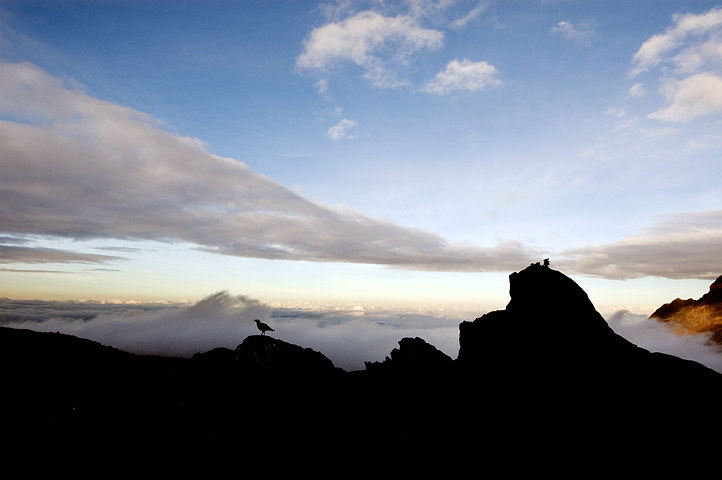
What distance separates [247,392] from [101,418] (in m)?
16.2

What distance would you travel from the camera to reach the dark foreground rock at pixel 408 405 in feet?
118

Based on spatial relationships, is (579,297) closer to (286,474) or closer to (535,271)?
(535,271)

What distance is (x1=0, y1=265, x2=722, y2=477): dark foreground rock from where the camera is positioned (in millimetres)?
36062

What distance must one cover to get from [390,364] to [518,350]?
22.9 metres

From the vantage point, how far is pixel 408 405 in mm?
51562

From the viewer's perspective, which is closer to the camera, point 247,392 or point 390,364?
point 247,392

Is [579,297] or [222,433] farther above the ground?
[579,297]

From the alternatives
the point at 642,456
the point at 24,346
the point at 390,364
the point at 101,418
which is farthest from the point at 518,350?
the point at 24,346

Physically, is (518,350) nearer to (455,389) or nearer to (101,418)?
(455,389)

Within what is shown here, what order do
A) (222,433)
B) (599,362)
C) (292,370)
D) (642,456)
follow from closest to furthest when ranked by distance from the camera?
(642,456)
(599,362)
(222,433)
(292,370)

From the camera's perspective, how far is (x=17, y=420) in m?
40.6

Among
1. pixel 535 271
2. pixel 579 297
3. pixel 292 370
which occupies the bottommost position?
pixel 292 370

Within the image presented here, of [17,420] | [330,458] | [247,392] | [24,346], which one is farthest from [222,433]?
[24,346]

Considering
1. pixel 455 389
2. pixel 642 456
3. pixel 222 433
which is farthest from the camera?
pixel 455 389
